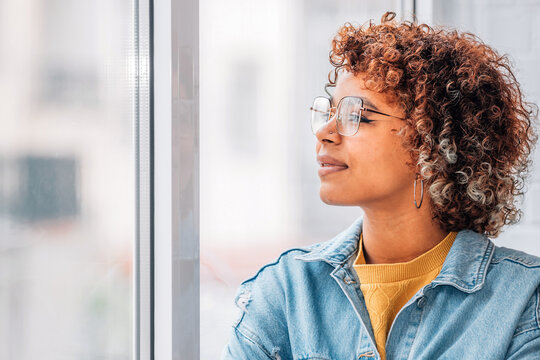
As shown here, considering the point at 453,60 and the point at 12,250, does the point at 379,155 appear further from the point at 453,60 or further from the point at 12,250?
the point at 12,250

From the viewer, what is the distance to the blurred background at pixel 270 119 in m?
1.30

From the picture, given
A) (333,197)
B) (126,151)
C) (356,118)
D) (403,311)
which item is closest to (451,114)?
(356,118)

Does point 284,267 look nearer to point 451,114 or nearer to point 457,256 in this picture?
point 457,256

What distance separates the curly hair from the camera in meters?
1.09

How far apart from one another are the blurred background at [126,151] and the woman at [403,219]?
25 cm

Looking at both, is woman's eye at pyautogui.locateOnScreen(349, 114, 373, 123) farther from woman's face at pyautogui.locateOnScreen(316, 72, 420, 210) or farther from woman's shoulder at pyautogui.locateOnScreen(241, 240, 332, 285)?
woman's shoulder at pyautogui.locateOnScreen(241, 240, 332, 285)

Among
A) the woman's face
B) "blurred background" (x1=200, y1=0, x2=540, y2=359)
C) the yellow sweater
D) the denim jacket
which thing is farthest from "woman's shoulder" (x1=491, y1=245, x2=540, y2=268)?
"blurred background" (x1=200, y1=0, x2=540, y2=359)

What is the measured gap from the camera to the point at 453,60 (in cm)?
113

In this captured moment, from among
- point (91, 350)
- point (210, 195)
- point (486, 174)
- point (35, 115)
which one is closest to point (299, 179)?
point (210, 195)

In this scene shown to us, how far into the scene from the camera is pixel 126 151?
107cm

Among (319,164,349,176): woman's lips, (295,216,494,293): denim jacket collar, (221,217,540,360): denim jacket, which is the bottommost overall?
(221,217,540,360): denim jacket

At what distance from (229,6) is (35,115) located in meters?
0.71

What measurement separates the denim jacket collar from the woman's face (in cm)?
11

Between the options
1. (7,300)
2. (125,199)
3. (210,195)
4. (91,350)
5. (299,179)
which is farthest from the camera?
(299,179)
